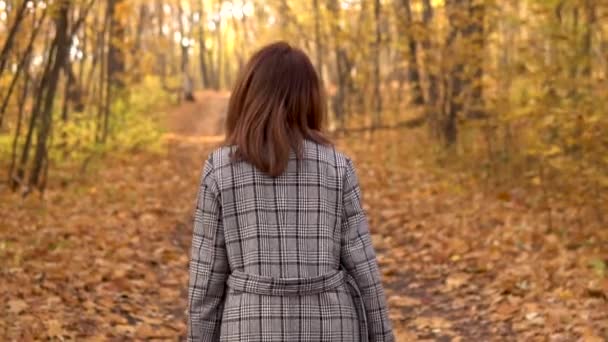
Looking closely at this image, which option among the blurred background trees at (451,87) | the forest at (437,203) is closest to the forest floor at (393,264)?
the forest at (437,203)

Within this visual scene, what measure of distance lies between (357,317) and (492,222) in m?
7.78

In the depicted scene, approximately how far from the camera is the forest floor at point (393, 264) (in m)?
6.86

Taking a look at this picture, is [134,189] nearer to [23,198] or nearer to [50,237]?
[23,198]

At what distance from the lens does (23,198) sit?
41.3 feet

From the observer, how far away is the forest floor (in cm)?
686

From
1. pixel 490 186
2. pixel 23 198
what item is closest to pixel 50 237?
pixel 23 198

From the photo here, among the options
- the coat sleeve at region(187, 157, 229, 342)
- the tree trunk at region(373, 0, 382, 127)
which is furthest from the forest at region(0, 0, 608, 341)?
the coat sleeve at region(187, 157, 229, 342)

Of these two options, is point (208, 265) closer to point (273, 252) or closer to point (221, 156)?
point (273, 252)

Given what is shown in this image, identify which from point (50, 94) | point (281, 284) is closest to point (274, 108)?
point (281, 284)

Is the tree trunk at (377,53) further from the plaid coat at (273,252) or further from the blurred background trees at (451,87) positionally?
the plaid coat at (273,252)

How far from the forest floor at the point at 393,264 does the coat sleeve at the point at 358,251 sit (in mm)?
3583

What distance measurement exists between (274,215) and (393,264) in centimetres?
676

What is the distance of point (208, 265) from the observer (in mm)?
3016

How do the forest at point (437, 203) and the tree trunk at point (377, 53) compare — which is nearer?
the forest at point (437, 203)
